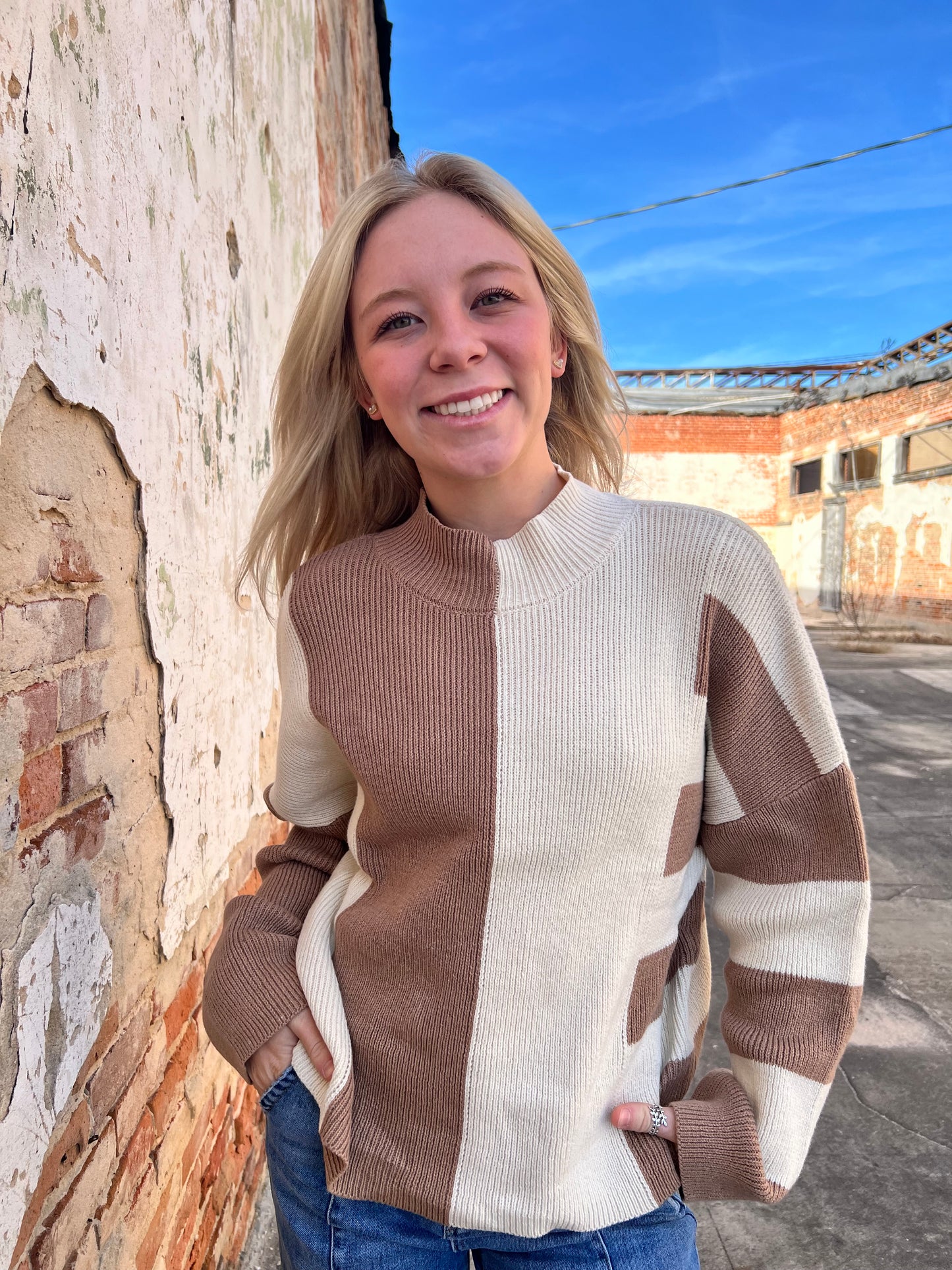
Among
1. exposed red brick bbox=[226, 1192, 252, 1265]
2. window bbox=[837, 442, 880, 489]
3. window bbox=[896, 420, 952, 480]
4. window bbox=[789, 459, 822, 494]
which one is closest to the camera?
exposed red brick bbox=[226, 1192, 252, 1265]

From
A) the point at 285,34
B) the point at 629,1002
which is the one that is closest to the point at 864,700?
the point at 285,34

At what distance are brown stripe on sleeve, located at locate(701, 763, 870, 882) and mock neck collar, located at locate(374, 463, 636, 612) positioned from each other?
380 mm

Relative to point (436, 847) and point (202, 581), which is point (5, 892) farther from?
point (202, 581)

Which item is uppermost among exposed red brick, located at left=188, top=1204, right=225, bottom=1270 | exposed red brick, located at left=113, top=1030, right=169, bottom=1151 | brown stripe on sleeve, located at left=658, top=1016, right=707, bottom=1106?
brown stripe on sleeve, located at left=658, top=1016, right=707, bottom=1106

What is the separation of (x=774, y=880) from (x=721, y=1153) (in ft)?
1.05

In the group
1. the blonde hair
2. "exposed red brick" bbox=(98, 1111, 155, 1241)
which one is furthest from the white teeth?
"exposed red brick" bbox=(98, 1111, 155, 1241)

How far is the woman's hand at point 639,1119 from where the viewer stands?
1.07 metres

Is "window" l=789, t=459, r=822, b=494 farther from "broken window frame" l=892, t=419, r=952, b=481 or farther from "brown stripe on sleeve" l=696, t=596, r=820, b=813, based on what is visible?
"brown stripe on sleeve" l=696, t=596, r=820, b=813

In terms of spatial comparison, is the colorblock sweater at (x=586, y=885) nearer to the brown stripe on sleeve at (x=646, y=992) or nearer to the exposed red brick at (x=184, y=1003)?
the brown stripe on sleeve at (x=646, y=992)

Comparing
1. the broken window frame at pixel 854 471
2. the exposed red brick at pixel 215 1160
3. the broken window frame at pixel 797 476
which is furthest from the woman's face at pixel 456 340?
the broken window frame at pixel 797 476

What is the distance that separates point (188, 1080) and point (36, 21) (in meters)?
1.64

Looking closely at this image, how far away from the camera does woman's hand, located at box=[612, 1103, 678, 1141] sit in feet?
3.50

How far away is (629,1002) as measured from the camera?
1.11m

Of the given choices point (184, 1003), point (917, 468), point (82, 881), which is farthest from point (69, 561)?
point (917, 468)
